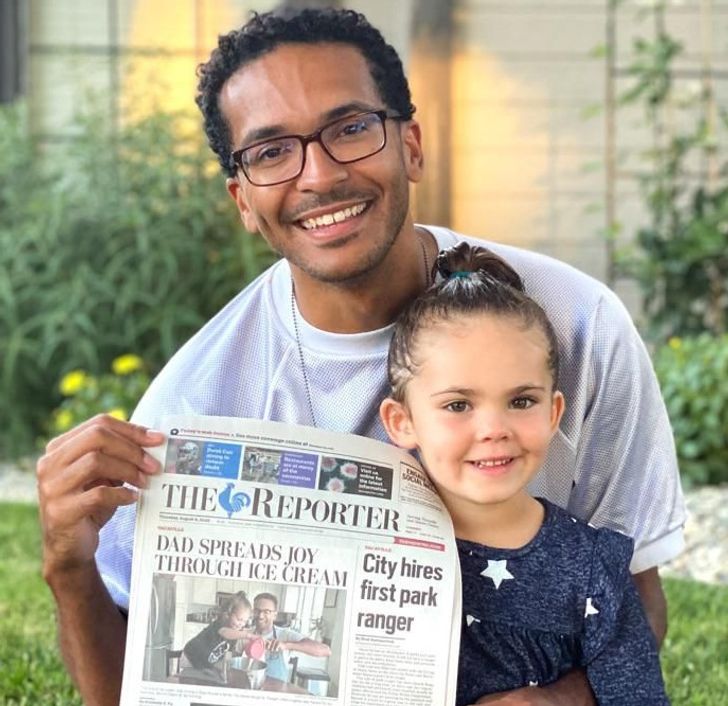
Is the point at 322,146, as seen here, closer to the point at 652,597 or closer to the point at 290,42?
the point at 290,42

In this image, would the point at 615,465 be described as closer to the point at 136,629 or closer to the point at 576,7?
the point at 136,629

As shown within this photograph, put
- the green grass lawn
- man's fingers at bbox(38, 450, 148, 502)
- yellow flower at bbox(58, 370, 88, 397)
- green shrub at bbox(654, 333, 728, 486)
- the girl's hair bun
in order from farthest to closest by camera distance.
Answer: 1. yellow flower at bbox(58, 370, 88, 397)
2. green shrub at bbox(654, 333, 728, 486)
3. the green grass lawn
4. the girl's hair bun
5. man's fingers at bbox(38, 450, 148, 502)

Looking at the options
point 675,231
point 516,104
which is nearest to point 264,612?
point 675,231

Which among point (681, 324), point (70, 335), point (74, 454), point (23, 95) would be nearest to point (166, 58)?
point (23, 95)

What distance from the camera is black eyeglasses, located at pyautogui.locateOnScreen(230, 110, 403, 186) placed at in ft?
7.18

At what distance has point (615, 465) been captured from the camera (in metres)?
2.29

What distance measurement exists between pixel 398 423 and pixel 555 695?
18.5 inches

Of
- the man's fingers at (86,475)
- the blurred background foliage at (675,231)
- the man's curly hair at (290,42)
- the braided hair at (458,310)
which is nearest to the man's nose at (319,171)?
the man's curly hair at (290,42)

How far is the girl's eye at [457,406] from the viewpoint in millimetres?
1959

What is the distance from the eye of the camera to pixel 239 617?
75.7 inches

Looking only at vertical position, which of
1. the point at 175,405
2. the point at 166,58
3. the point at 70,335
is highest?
the point at 166,58

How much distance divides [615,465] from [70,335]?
420cm

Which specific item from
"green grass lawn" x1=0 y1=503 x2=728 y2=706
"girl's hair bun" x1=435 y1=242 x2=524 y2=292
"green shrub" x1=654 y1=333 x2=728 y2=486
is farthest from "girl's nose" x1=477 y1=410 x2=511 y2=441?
"green shrub" x1=654 y1=333 x2=728 y2=486

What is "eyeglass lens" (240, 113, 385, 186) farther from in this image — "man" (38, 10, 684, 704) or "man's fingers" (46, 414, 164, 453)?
"man's fingers" (46, 414, 164, 453)
